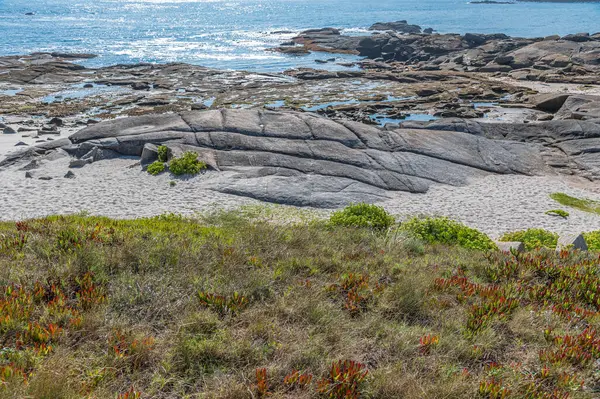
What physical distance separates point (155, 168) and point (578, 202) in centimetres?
2262

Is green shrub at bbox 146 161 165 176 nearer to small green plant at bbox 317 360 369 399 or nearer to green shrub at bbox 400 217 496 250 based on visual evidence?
green shrub at bbox 400 217 496 250

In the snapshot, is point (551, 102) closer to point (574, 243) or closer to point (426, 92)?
point (426, 92)

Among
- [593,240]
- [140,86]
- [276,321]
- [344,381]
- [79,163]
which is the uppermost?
[344,381]

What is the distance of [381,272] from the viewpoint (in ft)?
34.9

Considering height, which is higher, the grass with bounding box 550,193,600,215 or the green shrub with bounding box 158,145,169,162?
the green shrub with bounding box 158,145,169,162

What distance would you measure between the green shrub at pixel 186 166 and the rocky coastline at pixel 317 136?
0.70 m

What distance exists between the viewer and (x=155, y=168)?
25875 millimetres

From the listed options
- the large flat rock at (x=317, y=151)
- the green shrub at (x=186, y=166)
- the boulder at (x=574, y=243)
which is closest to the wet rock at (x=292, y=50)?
the large flat rock at (x=317, y=151)

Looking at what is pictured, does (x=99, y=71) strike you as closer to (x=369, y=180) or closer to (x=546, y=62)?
(x=369, y=180)

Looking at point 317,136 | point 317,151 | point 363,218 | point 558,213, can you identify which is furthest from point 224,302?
point 317,136

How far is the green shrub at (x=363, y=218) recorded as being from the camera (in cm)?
1702

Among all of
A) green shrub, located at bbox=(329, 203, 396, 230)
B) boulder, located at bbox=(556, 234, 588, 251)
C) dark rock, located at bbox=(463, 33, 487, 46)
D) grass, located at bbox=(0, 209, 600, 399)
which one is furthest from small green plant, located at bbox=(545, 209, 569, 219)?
dark rock, located at bbox=(463, 33, 487, 46)

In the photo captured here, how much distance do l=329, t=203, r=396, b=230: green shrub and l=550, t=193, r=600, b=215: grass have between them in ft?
38.4

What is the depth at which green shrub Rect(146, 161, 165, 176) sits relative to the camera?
84.6 ft
